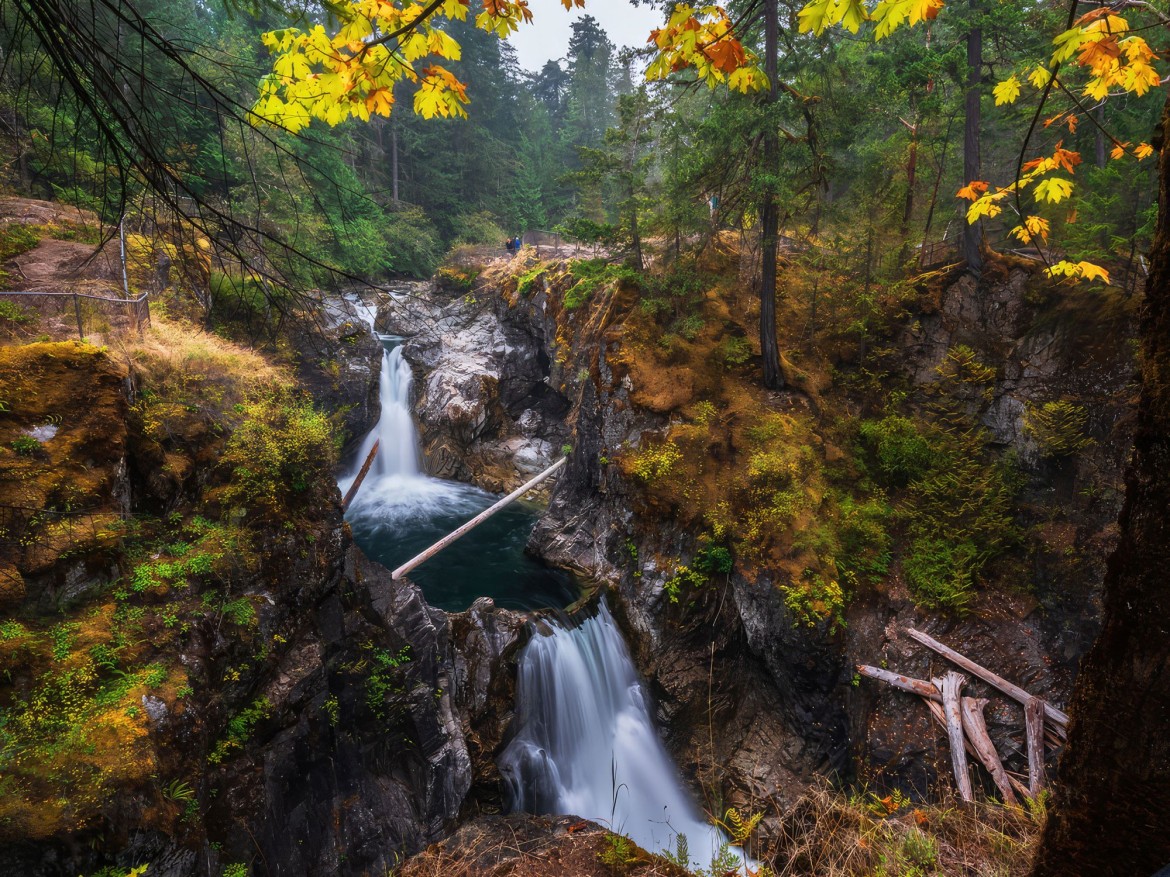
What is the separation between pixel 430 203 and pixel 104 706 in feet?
81.1

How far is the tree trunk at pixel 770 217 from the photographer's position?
27.0 ft

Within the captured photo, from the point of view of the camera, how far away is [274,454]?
655cm

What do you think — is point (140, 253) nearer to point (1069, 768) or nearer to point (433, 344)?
point (433, 344)

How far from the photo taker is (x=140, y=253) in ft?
29.9

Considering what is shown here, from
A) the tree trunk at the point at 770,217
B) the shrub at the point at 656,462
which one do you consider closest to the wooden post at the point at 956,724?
the shrub at the point at 656,462

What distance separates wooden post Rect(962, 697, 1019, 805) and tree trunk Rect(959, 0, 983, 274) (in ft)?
25.8

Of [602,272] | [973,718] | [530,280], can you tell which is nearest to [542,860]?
[973,718]

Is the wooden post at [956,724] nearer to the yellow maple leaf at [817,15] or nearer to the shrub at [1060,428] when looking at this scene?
the shrub at [1060,428]

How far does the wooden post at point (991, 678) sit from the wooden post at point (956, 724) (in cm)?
20

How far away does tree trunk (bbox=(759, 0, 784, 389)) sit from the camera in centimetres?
822

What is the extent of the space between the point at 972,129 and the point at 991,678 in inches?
385

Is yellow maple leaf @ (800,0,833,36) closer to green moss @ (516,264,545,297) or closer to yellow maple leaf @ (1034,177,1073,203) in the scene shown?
yellow maple leaf @ (1034,177,1073,203)

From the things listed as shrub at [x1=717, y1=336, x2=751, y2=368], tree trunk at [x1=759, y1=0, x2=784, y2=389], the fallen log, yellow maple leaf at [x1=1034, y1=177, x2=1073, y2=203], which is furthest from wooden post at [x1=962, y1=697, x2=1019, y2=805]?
shrub at [x1=717, y1=336, x2=751, y2=368]

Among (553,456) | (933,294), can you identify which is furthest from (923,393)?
(553,456)
